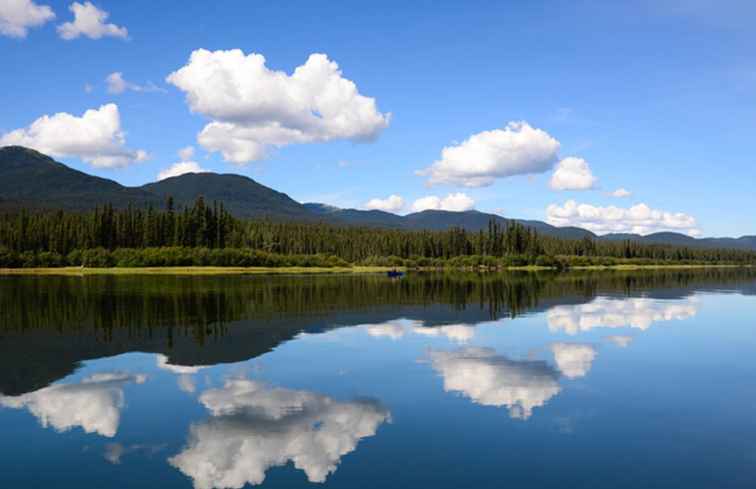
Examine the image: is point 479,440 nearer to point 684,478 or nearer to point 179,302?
point 684,478

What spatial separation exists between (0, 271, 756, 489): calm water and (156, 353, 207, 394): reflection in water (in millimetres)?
172

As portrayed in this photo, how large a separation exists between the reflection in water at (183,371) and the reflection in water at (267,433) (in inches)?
52.8

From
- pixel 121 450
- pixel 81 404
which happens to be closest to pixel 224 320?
pixel 81 404

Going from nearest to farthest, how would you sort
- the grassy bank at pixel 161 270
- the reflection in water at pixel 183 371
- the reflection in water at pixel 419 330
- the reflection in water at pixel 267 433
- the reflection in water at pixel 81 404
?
1. the reflection in water at pixel 267 433
2. the reflection in water at pixel 81 404
3. the reflection in water at pixel 183 371
4. the reflection in water at pixel 419 330
5. the grassy bank at pixel 161 270

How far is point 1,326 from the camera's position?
4047 cm

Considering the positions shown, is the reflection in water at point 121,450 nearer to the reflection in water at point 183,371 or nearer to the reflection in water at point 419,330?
the reflection in water at point 183,371

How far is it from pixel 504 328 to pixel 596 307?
66.8ft

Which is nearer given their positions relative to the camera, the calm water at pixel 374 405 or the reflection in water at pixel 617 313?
the calm water at pixel 374 405

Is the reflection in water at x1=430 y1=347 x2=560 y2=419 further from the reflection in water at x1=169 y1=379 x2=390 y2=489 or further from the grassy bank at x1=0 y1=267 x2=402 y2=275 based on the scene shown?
the grassy bank at x1=0 y1=267 x2=402 y2=275

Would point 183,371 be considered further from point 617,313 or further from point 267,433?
point 617,313

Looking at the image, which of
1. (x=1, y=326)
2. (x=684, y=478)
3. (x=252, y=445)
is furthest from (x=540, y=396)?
(x=1, y=326)

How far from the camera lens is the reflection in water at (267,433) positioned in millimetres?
14852

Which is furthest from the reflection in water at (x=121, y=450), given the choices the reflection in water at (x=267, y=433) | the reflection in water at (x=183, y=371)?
the reflection in water at (x=183, y=371)

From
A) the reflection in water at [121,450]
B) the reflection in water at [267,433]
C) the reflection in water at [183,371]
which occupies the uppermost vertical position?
the reflection in water at [183,371]
